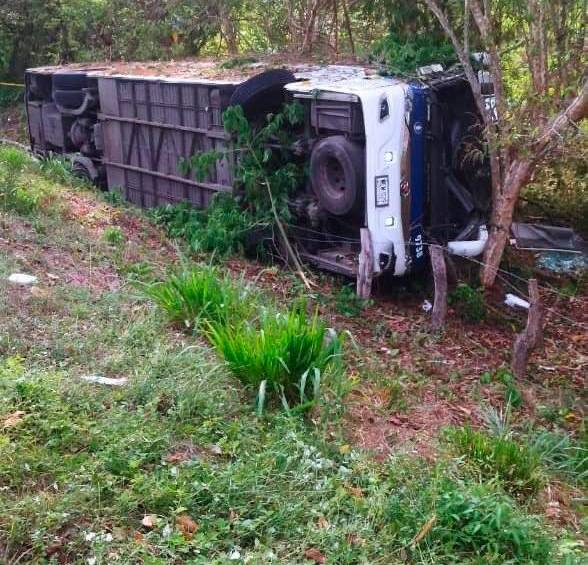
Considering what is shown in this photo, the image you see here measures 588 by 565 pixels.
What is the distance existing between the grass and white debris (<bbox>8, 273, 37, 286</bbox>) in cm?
40

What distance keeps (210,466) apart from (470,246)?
18.5 ft

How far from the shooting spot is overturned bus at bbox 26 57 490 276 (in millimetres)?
8211

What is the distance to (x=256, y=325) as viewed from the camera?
5633 mm

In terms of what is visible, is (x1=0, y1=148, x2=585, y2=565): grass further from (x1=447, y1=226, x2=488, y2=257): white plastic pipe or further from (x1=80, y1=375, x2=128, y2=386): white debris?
(x1=447, y1=226, x2=488, y2=257): white plastic pipe

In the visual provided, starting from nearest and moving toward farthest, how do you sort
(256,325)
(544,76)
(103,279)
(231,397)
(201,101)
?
(231,397) < (256,325) < (103,279) < (544,76) < (201,101)

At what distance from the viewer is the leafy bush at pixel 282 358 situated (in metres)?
4.72

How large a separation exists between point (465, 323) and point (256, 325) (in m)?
3.56

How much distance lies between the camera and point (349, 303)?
330 inches

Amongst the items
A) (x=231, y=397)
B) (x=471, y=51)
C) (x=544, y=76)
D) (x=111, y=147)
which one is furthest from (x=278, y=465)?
(x=111, y=147)

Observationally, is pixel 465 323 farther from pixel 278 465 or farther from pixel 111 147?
pixel 111 147

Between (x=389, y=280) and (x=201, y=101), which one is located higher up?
(x=201, y=101)

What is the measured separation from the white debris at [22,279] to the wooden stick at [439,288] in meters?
3.64

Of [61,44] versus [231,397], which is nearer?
[231,397]

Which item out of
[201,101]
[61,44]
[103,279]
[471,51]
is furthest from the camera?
[61,44]
